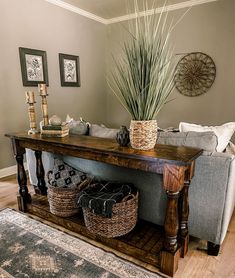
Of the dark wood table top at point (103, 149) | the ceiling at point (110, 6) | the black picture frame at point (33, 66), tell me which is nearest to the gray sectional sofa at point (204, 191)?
the dark wood table top at point (103, 149)

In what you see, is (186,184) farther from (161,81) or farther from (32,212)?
(32,212)

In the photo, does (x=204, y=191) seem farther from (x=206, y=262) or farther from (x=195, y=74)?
(x=195, y=74)

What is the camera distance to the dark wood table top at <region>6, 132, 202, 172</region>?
1.27m

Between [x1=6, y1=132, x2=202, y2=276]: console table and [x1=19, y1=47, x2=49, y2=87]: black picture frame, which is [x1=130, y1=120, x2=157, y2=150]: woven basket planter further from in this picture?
[x1=19, y1=47, x2=49, y2=87]: black picture frame

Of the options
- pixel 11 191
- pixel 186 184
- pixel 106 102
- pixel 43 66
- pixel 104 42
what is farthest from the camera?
pixel 106 102

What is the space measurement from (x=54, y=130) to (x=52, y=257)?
40.3 inches

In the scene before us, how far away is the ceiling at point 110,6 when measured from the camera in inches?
144

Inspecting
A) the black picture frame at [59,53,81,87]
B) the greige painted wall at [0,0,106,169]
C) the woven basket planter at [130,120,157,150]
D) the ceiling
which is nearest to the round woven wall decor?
the ceiling

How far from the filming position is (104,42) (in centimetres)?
471

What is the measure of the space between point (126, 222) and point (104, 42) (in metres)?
4.17

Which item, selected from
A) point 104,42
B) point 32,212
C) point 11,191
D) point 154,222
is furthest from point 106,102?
point 154,222

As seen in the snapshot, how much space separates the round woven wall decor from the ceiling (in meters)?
1.01

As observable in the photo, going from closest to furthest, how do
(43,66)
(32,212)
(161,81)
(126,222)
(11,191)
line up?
1. (161,81)
2. (126,222)
3. (32,212)
4. (11,191)
5. (43,66)

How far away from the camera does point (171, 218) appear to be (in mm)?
1341
